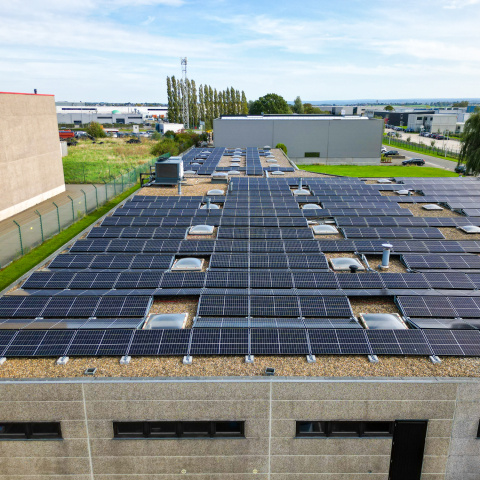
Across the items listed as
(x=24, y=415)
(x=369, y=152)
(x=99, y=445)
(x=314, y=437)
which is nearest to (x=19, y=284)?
(x=24, y=415)

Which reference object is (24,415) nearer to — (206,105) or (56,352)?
(56,352)

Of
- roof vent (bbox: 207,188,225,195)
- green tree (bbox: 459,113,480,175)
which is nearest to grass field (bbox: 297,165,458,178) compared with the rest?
green tree (bbox: 459,113,480,175)

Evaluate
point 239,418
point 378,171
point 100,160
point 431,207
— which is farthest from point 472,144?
point 239,418

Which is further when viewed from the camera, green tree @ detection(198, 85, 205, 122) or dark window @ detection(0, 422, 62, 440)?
green tree @ detection(198, 85, 205, 122)

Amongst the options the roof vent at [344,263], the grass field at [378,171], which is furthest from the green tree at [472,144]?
the roof vent at [344,263]

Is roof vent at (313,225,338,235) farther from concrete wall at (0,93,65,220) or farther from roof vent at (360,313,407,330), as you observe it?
concrete wall at (0,93,65,220)
